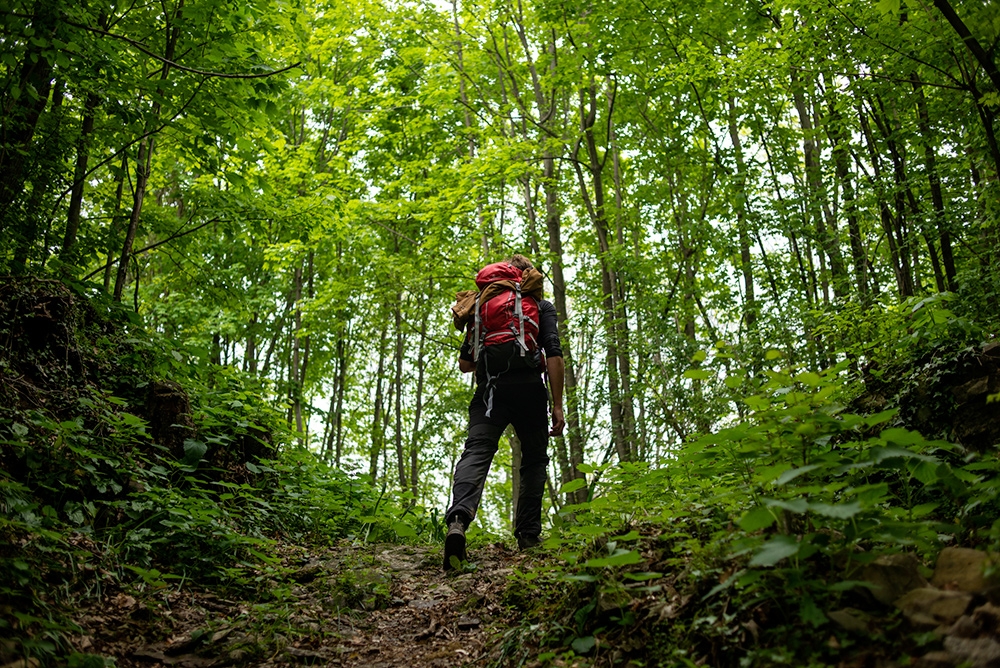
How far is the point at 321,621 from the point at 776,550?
281cm

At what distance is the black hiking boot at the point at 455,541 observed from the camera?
4.77 metres

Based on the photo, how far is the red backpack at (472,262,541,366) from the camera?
499 cm

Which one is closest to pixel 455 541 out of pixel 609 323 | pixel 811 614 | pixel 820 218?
pixel 811 614

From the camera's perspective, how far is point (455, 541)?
4.78m

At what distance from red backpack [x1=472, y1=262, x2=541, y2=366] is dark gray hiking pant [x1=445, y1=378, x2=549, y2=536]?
0.94ft

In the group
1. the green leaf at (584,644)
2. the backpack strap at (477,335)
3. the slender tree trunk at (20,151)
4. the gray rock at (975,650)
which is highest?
the slender tree trunk at (20,151)

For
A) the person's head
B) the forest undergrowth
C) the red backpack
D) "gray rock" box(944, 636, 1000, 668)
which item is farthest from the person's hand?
"gray rock" box(944, 636, 1000, 668)

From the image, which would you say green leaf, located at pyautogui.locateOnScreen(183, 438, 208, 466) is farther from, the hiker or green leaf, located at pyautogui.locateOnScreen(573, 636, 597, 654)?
green leaf, located at pyautogui.locateOnScreen(573, 636, 597, 654)

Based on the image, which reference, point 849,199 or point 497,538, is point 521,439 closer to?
point 497,538

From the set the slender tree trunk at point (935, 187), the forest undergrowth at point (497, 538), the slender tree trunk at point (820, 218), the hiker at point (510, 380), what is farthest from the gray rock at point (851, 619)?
the slender tree trunk at point (820, 218)

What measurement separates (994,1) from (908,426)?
7.48 ft

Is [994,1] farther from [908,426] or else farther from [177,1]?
[177,1]

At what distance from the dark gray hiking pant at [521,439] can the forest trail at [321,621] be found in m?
0.39

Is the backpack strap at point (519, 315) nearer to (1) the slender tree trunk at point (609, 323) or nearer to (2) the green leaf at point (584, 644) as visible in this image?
(2) the green leaf at point (584, 644)
